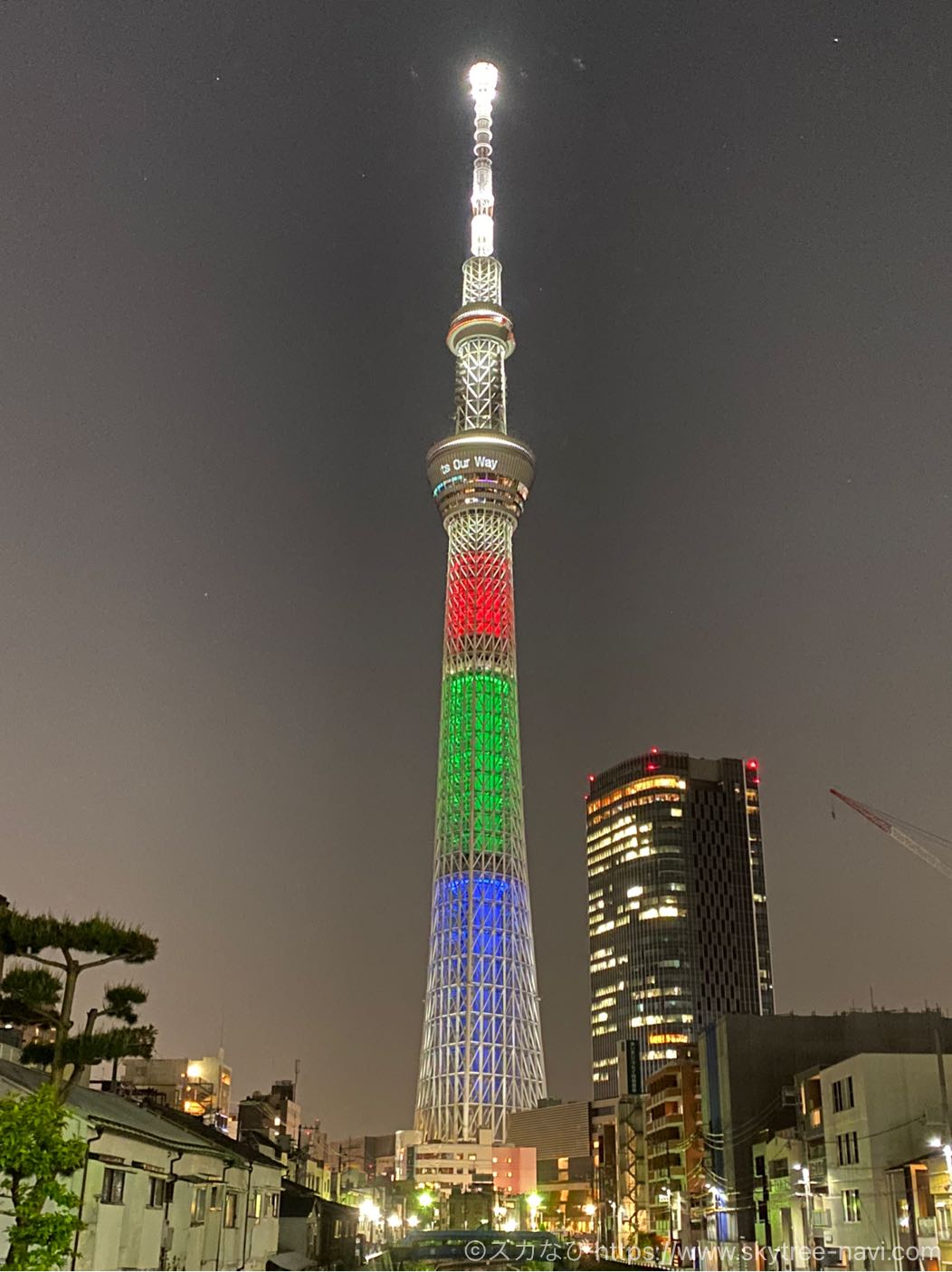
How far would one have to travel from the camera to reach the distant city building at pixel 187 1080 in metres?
131

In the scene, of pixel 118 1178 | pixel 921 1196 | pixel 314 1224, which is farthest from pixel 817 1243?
pixel 118 1178

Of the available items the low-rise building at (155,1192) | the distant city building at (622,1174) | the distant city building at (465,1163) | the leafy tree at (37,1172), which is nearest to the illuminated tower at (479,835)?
the distant city building at (465,1163)

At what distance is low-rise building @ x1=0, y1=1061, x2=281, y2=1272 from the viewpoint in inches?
1275

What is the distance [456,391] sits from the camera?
18612cm

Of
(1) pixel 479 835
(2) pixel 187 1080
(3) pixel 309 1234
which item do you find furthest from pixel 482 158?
(3) pixel 309 1234

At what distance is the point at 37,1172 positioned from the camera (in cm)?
2445

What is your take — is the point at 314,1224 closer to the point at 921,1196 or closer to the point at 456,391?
the point at 921,1196

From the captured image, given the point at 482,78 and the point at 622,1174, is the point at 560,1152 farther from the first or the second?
the point at 482,78

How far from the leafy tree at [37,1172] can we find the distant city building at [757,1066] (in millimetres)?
77314

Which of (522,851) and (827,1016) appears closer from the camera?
(827,1016)

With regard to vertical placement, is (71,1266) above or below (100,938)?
below

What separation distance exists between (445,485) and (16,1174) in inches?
6155

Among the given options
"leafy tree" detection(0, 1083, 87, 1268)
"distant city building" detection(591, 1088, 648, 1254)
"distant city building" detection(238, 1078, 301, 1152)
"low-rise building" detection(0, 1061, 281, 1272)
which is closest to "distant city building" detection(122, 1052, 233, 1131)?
"distant city building" detection(238, 1078, 301, 1152)

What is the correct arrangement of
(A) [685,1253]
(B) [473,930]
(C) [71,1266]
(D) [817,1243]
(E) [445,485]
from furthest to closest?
(E) [445,485]
(B) [473,930]
(A) [685,1253]
(D) [817,1243]
(C) [71,1266]
